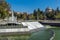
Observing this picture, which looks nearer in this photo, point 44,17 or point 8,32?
point 8,32

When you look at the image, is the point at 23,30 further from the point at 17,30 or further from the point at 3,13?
the point at 3,13

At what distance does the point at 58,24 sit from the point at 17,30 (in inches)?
1531

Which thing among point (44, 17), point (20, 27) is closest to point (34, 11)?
point (44, 17)

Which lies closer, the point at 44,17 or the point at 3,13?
the point at 3,13

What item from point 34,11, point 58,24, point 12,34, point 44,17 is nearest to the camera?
point 12,34

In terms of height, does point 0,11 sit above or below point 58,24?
above

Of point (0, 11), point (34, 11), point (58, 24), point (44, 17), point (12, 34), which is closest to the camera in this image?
point (12, 34)

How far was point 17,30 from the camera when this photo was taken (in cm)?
3681

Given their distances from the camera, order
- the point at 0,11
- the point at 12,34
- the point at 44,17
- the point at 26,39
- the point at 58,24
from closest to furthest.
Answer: the point at 26,39 → the point at 12,34 → the point at 58,24 → the point at 0,11 → the point at 44,17

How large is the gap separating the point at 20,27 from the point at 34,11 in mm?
94959

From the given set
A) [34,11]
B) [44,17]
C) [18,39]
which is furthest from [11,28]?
[34,11]

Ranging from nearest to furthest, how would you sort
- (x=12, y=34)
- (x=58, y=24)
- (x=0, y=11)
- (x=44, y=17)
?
1. (x=12, y=34)
2. (x=58, y=24)
3. (x=0, y=11)
4. (x=44, y=17)

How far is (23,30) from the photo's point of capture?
37.1m

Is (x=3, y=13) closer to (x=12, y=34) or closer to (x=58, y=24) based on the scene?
(x=58, y=24)
